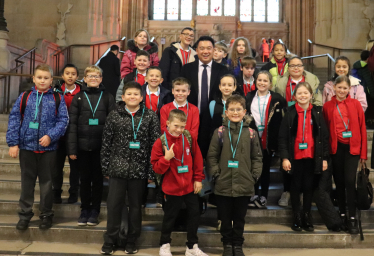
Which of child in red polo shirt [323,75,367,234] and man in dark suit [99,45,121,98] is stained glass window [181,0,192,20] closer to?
man in dark suit [99,45,121,98]

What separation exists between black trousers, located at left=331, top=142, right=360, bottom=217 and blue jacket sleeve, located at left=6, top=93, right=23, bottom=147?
346 centimetres

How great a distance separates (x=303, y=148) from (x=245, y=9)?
17.7m

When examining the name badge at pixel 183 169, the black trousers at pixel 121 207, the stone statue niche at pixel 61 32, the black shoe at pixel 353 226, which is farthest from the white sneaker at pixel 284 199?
the stone statue niche at pixel 61 32

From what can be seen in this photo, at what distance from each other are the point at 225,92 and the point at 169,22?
1623 cm

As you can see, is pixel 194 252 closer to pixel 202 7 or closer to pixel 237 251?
pixel 237 251

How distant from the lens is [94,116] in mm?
4621

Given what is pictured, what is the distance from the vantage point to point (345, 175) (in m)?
4.61

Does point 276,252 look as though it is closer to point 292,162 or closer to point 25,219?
point 292,162

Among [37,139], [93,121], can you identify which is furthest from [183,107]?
[37,139]

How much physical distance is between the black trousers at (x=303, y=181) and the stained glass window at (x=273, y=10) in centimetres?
1752

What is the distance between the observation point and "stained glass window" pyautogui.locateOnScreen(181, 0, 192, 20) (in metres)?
20.9

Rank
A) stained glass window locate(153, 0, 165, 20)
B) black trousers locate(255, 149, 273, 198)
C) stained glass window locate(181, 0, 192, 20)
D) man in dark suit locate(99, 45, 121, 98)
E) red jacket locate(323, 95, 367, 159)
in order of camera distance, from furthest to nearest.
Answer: stained glass window locate(181, 0, 192, 20)
stained glass window locate(153, 0, 165, 20)
man in dark suit locate(99, 45, 121, 98)
black trousers locate(255, 149, 273, 198)
red jacket locate(323, 95, 367, 159)

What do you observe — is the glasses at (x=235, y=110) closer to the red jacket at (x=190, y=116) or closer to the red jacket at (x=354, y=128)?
the red jacket at (x=190, y=116)

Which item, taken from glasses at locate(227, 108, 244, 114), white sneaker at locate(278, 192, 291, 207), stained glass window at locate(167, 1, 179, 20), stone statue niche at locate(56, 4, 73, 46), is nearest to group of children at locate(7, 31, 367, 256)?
glasses at locate(227, 108, 244, 114)
